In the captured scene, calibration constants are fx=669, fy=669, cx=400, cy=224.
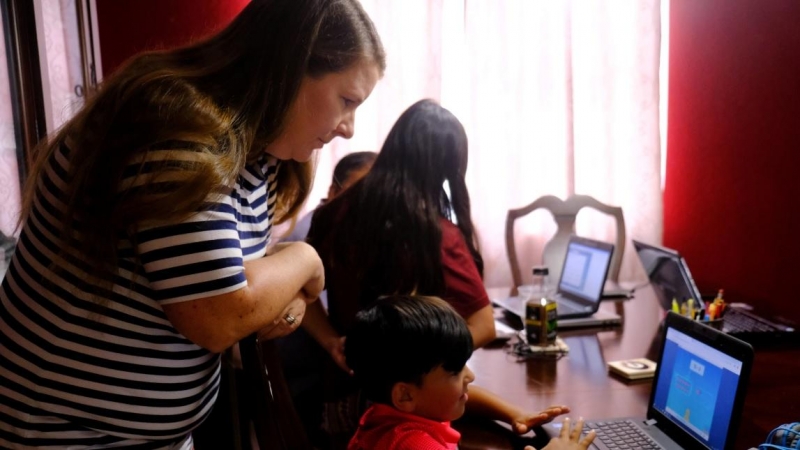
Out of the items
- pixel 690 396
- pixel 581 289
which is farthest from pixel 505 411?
pixel 581 289

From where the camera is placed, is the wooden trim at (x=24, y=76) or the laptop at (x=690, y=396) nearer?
the laptop at (x=690, y=396)

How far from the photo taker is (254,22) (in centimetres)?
94

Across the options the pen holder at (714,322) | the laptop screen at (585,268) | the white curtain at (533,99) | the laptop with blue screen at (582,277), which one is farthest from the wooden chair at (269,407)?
the white curtain at (533,99)

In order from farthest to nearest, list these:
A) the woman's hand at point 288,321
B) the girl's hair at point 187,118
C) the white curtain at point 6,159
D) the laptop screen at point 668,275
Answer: the white curtain at point 6,159
the laptop screen at point 668,275
the woman's hand at point 288,321
the girl's hair at point 187,118

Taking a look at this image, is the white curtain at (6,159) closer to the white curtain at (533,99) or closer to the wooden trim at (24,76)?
the wooden trim at (24,76)

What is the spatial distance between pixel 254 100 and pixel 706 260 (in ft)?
7.64

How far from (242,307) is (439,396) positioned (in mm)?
492

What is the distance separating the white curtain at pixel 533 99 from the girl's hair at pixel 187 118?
219cm

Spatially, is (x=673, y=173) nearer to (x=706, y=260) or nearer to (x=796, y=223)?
(x=706, y=260)

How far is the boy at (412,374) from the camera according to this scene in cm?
117

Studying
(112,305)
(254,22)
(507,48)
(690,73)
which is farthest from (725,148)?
(112,305)

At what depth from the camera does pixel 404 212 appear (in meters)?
1.67

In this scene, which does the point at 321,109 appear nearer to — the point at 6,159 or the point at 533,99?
the point at 6,159

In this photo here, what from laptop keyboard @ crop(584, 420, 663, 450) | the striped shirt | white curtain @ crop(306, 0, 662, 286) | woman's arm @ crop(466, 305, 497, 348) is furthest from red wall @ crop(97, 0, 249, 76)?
laptop keyboard @ crop(584, 420, 663, 450)
